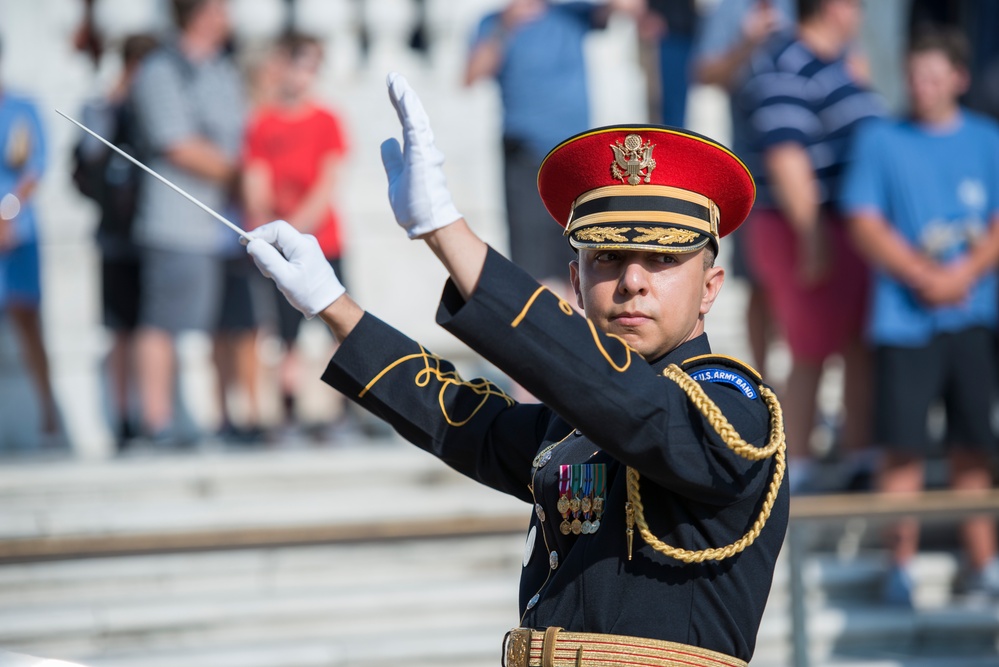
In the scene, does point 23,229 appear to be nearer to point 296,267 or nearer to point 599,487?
point 296,267

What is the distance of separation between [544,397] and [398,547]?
131 inches

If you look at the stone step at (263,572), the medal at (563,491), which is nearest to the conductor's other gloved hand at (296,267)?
the medal at (563,491)

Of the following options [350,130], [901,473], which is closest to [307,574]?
[901,473]

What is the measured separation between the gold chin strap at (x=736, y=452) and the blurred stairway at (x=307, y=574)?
2052 mm

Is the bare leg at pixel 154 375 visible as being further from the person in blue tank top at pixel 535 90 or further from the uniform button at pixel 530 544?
the uniform button at pixel 530 544

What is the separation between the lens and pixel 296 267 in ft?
7.37

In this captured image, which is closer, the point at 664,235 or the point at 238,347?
the point at 664,235

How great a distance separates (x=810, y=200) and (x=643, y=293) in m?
3.69

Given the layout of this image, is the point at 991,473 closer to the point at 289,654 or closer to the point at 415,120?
the point at 289,654

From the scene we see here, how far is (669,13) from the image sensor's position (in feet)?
23.5

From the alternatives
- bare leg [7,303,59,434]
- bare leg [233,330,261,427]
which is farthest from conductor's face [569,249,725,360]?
bare leg [7,303,59,434]

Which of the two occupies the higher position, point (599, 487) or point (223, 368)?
point (223, 368)

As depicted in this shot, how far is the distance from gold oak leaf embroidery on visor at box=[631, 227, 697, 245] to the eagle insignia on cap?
0.33 feet

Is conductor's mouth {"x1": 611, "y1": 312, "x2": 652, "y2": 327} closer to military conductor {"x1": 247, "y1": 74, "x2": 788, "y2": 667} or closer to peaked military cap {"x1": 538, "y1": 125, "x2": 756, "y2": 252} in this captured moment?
military conductor {"x1": 247, "y1": 74, "x2": 788, "y2": 667}
